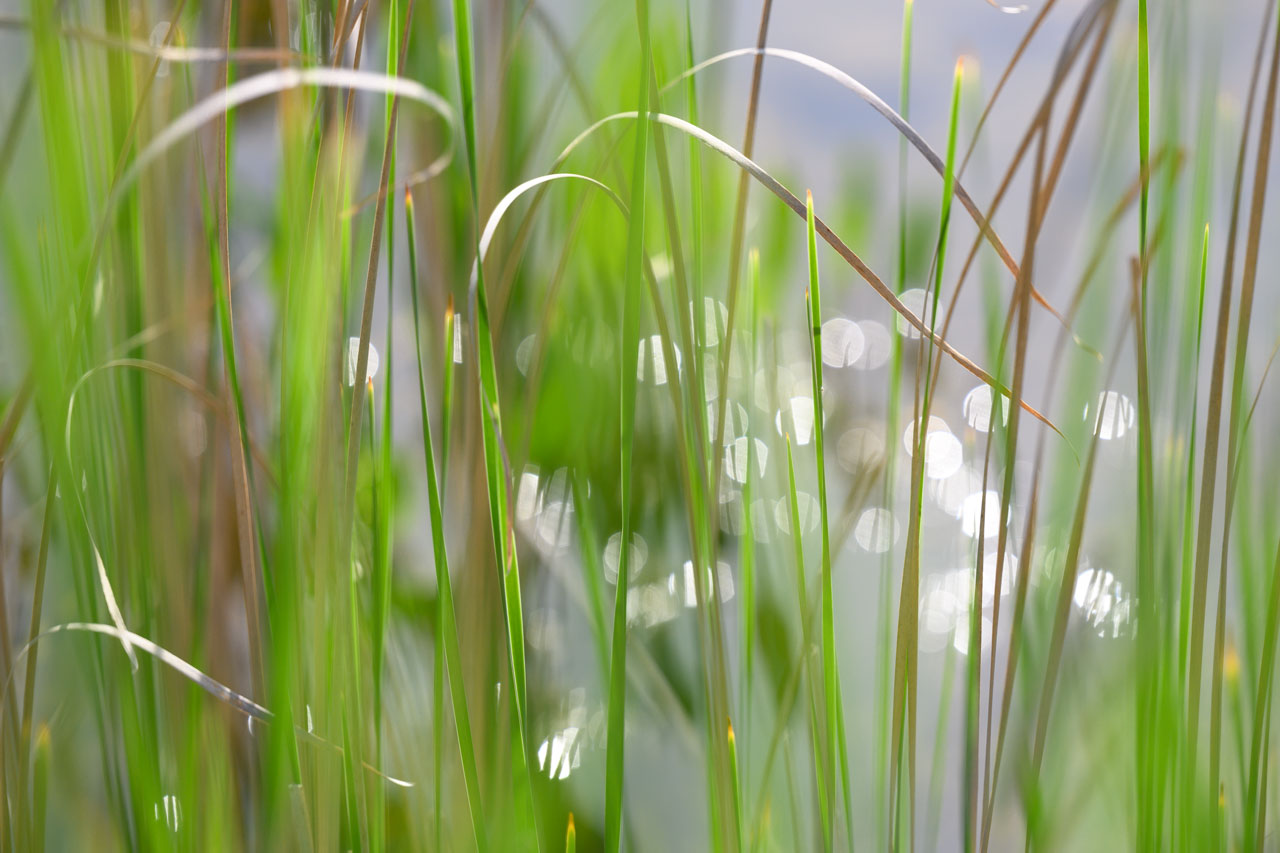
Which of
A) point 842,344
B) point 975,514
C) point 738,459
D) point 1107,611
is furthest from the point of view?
point 842,344

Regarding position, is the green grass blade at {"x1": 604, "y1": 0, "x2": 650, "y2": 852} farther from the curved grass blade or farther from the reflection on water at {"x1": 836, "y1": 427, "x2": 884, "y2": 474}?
the reflection on water at {"x1": 836, "y1": 427, "x2": 884, "y2": 474}

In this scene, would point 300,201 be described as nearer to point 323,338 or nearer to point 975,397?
point 323,338

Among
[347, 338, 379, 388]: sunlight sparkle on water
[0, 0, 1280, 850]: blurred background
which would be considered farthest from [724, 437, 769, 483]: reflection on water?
[347, 338, 379, 388]: sunlight sparkle on water

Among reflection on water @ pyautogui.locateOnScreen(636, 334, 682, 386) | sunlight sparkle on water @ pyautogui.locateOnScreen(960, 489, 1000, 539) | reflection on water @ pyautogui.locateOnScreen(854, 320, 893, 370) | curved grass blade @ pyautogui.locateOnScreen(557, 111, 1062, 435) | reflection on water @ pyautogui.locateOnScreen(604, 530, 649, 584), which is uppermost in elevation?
curved grass blade @ pyautogui.locateOnScreen(557, 111, 1062, 435)

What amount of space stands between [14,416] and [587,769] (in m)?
0.33

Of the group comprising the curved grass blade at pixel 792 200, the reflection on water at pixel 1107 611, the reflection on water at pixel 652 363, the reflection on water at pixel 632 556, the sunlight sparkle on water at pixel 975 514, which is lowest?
the sunlight sparkle on water at pixel 975 514

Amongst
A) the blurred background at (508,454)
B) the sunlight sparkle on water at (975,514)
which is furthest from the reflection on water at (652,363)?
the sunlight sparkle on water at (975,514)

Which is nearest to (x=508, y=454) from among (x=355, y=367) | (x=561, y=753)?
(x=355, y=367)

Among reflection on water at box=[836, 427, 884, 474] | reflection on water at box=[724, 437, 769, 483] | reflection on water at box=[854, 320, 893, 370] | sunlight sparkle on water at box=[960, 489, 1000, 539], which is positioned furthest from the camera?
reflection on water at box=[854, 320, 893, 370]

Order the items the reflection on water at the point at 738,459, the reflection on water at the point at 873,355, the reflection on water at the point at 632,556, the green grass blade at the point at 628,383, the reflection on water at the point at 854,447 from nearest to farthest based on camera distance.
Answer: the green grass blade at the point at 628,383 → the reflection on water at the point at 738,459 → the reflection on water at the point at 632,556 → the reflection on water at the point at 854,447 → the reflection on water at the point at 873,355

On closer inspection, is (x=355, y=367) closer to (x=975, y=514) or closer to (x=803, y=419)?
(x=975, y=514)

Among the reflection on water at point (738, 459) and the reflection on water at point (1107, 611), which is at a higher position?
the reflection on water at point (738, 459)

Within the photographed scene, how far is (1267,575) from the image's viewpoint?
0.36m

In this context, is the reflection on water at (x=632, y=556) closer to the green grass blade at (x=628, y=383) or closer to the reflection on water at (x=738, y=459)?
the reflection on water at (x=738, y=459)
